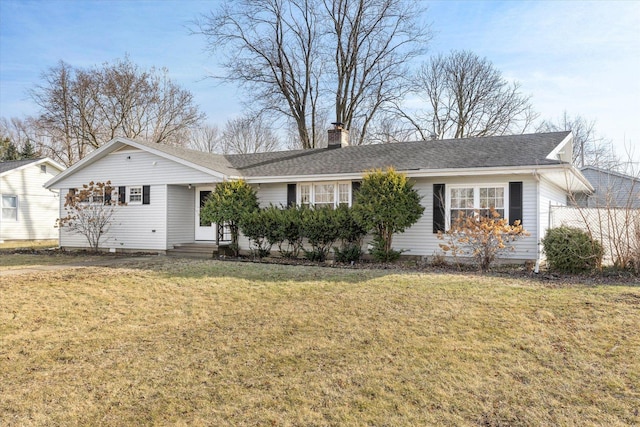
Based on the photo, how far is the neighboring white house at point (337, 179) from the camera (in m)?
11.0

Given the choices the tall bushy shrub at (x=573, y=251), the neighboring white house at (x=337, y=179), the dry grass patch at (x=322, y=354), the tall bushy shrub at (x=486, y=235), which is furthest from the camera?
the neighboring white house at (x=337, y=179)

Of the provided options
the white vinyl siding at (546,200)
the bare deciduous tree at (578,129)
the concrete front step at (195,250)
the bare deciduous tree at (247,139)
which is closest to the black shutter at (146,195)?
the concrete front step at (195,250)

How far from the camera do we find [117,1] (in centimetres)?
1186

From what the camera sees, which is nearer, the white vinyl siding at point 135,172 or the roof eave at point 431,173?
the roof eave at point 431,173

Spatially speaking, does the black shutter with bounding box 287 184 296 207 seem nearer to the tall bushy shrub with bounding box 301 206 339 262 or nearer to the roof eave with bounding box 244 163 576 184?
the roof eave with bounding box 244 163 576 184

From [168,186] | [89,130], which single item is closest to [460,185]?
[168,186]

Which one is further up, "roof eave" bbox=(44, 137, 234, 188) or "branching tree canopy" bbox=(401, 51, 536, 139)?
"branching tree canopy" bbox=(401, 51, 536, 139)

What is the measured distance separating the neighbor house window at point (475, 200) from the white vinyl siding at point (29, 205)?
65.6ft

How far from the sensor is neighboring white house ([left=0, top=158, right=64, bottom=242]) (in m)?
20.7

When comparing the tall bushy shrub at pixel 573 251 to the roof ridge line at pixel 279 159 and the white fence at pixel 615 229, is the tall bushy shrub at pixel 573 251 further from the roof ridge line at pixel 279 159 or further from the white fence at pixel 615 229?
the roof ridge line at pixel 279 159

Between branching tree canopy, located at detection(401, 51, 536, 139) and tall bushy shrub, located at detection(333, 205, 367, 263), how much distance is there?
1741 centimetres

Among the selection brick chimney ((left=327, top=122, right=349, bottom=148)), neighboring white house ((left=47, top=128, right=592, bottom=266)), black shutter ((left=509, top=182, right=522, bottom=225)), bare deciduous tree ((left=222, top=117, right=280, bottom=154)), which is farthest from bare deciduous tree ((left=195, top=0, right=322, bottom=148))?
black shutter ((left=509, top=182, right=522, bottom=225))

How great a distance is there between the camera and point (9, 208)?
68.4 ft

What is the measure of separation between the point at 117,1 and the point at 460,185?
11.0 meters
